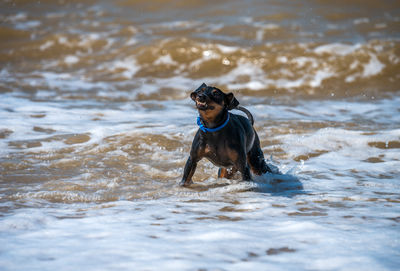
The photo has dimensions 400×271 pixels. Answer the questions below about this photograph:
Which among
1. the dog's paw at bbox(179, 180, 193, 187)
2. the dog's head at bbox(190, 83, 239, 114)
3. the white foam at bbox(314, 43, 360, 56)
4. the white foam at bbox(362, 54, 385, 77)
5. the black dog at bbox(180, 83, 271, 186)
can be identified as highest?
the white foam at bbox(314, 43, 360, 56)

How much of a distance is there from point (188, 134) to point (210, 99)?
3.00 metres

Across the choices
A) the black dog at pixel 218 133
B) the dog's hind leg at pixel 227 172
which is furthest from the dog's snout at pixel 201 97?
the dog's hind leg at pixel 227 172


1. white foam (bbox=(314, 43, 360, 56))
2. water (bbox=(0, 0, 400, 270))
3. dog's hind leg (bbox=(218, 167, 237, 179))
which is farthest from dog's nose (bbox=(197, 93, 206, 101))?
white foam (bbox=(314, 43, 360, 56))

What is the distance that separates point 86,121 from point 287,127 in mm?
3326

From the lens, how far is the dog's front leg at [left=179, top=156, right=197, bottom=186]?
4641mm

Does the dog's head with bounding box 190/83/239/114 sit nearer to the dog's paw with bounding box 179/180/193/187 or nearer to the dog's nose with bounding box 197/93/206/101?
the dog's nose with bounding box 197/93/206/101

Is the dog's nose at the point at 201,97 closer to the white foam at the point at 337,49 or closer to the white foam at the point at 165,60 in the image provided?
the white foam at the point at 165,60

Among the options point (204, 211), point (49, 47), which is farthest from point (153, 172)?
point (49, 47)

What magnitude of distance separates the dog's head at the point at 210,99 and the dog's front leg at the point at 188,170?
2.02 ft

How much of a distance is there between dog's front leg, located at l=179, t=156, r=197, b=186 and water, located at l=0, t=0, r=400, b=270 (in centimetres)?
11

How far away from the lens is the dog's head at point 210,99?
4.19 meters

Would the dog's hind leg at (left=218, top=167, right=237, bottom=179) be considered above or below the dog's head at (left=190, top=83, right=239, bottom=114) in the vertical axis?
below

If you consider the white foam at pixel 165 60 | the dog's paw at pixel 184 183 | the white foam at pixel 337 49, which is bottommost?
the dog's paw at pixel 184 183

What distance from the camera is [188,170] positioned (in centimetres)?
466
